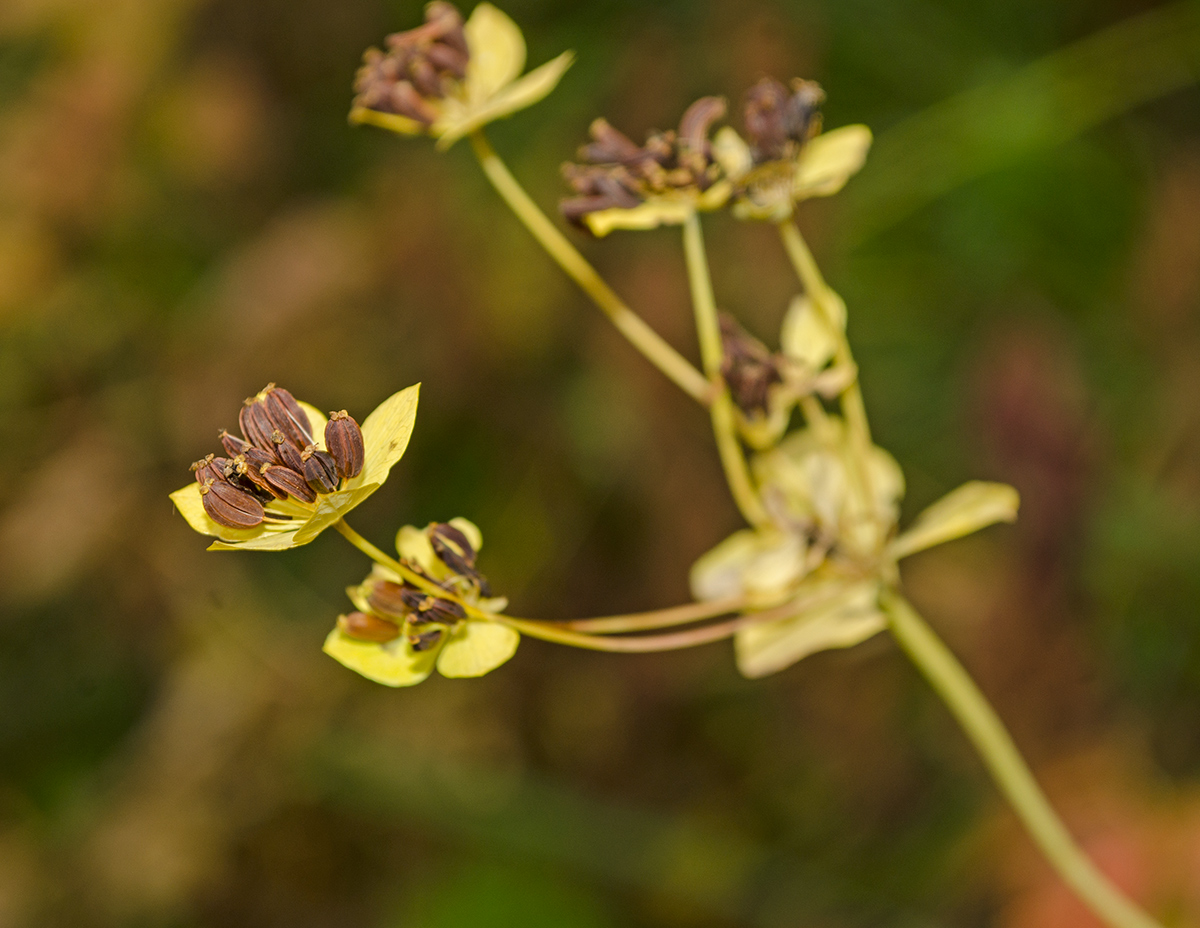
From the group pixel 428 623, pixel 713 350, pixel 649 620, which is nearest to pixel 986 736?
pixel 649 620

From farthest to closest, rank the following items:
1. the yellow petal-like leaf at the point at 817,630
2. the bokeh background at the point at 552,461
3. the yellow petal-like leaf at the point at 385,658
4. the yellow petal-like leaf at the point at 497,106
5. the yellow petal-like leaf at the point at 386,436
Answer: the bokeh background at the point at 552,461, the yellow petal-like leaf at the point at 817,630, the yellow petal-like leaf at the point at 497,106, the yellow petal-like leaf at the point at 385,658, the yellow petal-like leaf at the point at 386,436

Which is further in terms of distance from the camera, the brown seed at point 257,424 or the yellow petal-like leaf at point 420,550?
the yellow petal-like leaf at point 420,550

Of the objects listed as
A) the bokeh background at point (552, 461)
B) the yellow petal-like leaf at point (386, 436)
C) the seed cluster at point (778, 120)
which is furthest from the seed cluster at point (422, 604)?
the bokeh background at point (552, 461)

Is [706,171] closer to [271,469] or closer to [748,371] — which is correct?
[748,371]

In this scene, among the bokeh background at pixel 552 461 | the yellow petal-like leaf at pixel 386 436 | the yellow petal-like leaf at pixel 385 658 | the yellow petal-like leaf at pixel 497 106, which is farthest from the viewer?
the bokeh background at pixel 552 461

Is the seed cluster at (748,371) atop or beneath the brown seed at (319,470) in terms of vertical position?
beneath

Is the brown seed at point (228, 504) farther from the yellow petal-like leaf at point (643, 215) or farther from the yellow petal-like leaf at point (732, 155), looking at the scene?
the yellow petal-like leaf at point (732, 155)
